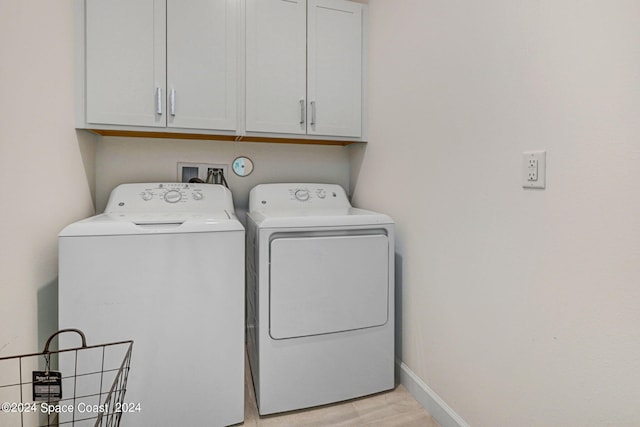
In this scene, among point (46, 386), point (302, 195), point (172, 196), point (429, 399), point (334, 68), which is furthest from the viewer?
point (302, 195)

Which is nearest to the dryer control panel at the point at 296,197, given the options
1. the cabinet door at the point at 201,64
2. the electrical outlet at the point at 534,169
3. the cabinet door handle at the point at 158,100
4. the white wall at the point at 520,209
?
the cabinet door at the point at 201,64

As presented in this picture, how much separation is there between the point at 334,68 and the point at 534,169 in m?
1.44

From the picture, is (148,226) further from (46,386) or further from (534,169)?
(534,169)

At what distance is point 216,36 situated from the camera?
185 cm

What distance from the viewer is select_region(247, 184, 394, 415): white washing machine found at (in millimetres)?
1533

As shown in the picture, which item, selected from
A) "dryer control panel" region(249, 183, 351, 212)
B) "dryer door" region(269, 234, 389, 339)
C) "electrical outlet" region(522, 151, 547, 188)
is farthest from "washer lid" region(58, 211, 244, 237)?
"electrical outlet" region(522, 151, 547, 188)

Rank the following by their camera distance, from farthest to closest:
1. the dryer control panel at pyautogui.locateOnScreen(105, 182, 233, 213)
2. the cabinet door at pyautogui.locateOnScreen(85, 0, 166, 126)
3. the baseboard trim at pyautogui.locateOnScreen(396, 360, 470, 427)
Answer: the dryer control panel at pyautogui.locateOnScreen(105, 182, 233, 213), the cabinet door at pyautogui.locateOnScreen(85, 0, 166, 126), the baseboard trim at pyautogui.locateOnScreen(396, 360, 470, 427)

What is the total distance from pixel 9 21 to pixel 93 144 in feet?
3.06

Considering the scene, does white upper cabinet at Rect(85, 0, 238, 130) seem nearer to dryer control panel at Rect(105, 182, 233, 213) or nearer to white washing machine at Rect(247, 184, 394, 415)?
dryer control panel at Rect(105, 182, 233, 213)

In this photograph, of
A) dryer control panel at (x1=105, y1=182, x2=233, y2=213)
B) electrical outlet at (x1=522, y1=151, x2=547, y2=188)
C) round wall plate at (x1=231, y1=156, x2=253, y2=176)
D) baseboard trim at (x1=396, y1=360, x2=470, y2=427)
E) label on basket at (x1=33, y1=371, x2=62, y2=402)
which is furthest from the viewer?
round wall plate at (x1=231, y1=156, x2=253, y2=176)

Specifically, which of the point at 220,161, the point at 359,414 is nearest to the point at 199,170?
the point at 220,161

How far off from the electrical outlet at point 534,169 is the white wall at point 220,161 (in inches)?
60.6

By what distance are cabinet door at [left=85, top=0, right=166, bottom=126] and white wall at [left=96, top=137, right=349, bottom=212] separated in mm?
369

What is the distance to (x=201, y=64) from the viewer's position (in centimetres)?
183
